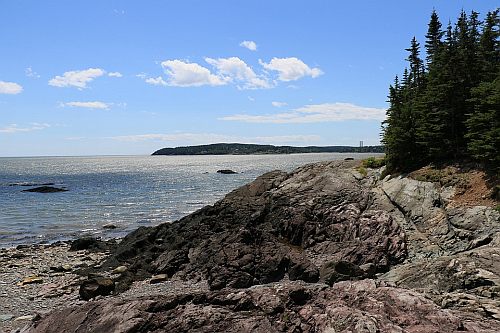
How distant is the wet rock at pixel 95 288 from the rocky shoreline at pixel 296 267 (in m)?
0.42

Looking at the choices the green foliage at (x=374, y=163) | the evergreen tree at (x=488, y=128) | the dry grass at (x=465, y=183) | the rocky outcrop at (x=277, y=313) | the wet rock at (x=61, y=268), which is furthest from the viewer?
the green foliage at (x=374, y=163)

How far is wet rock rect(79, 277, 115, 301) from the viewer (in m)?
19.7

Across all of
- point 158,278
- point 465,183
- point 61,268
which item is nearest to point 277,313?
point 158,278

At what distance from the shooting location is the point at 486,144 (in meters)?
25.5

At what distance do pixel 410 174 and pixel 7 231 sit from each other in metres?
40.8

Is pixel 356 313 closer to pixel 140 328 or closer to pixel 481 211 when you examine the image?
pixel 140 328

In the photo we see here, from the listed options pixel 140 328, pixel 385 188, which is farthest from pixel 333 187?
pixel 140 328

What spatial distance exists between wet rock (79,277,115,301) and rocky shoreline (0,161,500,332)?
42cm

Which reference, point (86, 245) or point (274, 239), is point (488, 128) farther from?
point (86, 245)

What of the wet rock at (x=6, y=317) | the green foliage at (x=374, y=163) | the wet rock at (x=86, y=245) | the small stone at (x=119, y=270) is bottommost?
the wet rock at (x=86, y=245)

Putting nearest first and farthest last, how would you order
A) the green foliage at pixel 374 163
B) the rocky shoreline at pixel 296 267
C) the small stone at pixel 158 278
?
the rocky shoreline at pixel 296 267
the small stone at pixel 158 278
the green foliage at pixel 374 163

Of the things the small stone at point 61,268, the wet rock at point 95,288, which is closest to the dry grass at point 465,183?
the wet rock at point 95,288

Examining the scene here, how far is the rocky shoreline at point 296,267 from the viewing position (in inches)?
472

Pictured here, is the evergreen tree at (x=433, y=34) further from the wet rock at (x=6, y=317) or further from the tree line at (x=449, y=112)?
the wet rock at (x=6, y=317)
